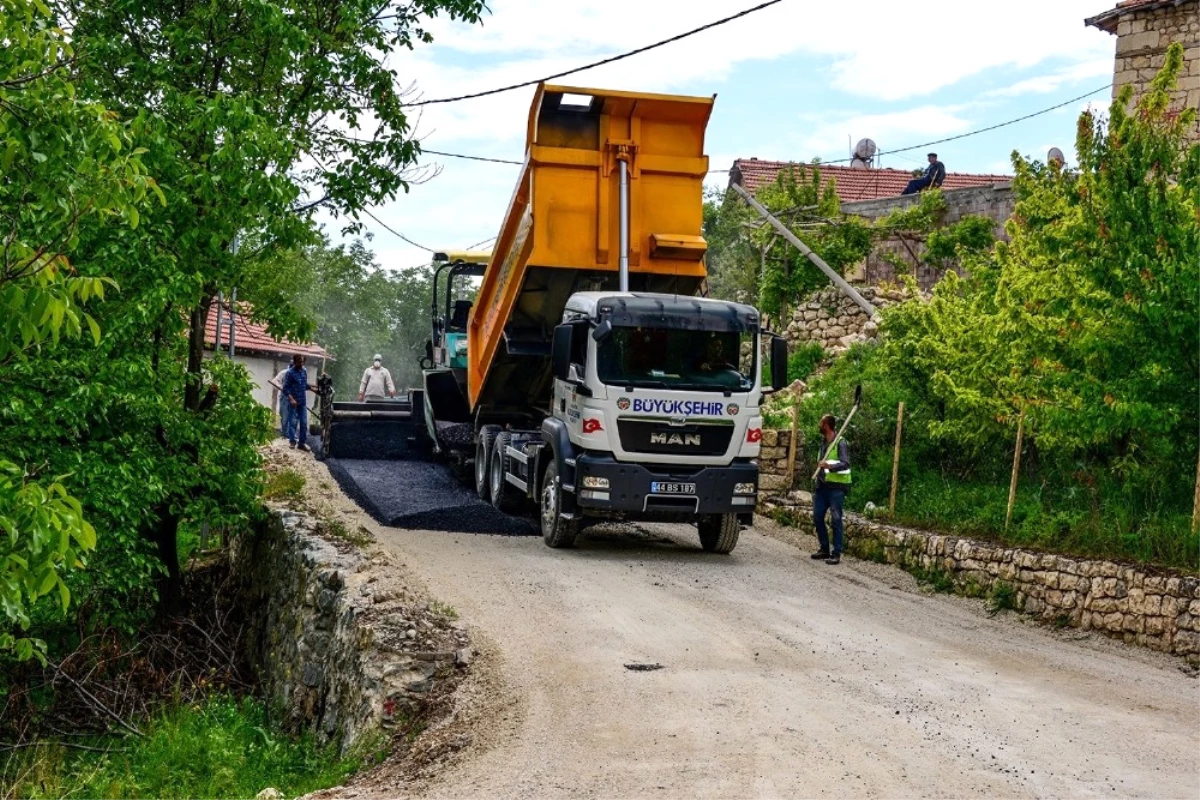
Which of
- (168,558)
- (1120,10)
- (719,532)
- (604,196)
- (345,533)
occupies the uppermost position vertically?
(1120,10)

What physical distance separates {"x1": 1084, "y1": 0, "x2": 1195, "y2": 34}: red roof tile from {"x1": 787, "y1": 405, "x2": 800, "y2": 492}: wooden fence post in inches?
343

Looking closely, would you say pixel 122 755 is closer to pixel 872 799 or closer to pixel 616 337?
pixel 616 337

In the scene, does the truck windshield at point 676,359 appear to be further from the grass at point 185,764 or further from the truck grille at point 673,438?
the grass at point 185,764

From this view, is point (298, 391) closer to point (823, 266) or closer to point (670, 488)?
point (823, 266)

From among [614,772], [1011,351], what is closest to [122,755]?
[614,772]

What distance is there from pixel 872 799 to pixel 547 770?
165 cm

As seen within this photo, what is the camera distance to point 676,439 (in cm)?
1357

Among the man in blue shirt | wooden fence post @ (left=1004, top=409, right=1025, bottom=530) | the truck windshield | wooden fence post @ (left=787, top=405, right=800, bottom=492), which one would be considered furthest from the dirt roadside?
the man in blue shirt

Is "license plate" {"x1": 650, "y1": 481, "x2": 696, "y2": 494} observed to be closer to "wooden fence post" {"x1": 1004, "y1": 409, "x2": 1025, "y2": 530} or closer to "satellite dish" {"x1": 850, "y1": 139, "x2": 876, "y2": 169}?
"wooden fence post" {"x1": 1004, "y1": 409, "x2": 1025, "y2": 530}

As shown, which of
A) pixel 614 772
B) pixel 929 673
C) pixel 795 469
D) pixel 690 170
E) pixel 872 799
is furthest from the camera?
pixel 795 469

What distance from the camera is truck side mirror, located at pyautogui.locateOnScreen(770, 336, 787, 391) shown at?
13734mm

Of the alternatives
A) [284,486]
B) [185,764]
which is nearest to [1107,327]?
[185,764]

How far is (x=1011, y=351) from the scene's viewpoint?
44.9 feet

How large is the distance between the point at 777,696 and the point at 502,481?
28.4ft
